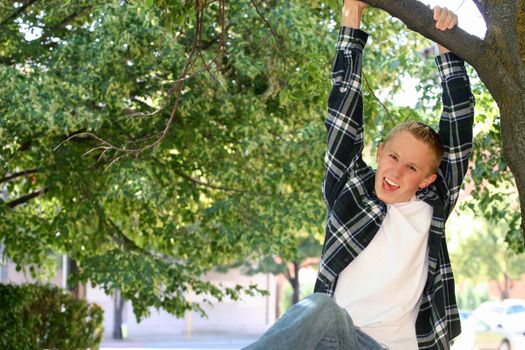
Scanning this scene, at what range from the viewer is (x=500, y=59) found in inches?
122

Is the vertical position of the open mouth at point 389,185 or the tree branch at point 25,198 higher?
the tree branch at point 25,198

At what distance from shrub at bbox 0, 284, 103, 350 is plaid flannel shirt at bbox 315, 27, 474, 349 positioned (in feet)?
28.9

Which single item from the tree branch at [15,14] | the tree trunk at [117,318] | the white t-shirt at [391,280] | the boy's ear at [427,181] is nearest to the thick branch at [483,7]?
the boy's ear at [427,181]

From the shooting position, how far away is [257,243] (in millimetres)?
10906

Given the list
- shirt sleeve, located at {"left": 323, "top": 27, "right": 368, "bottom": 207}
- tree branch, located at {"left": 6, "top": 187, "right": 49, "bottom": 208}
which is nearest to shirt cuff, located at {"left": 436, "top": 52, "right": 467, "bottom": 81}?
shirt sleeve, located at {"left": 323, "top": 27, "right": 368, "bottom": 207}

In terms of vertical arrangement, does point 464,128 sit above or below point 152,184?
below

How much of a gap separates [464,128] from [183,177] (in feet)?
28.1

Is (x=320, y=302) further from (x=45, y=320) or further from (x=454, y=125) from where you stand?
(x=45, y=320)

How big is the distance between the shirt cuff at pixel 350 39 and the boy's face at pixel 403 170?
1.18ft

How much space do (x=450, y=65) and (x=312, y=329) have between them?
43.3 inches

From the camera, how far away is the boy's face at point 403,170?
10.6 feet

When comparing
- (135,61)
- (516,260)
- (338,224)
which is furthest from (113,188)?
(516,260)

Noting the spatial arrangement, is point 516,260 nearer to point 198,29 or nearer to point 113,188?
point 113,188

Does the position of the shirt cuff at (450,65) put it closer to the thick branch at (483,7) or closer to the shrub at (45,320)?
the thick branch at (483,7)
